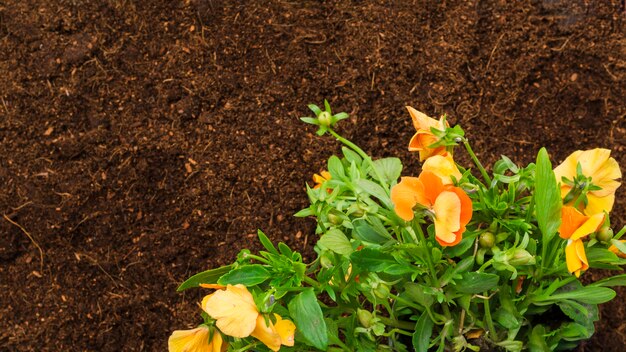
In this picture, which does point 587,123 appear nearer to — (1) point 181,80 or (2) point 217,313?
(1) point 181,80

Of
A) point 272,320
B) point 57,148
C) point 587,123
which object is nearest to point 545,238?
point 272,320

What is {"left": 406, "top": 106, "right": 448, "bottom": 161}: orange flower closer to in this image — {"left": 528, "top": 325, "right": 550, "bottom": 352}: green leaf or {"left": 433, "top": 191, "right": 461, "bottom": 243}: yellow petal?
{"left": 433, "top": 191, "right": 461, "bottom": 243}: yellow petal

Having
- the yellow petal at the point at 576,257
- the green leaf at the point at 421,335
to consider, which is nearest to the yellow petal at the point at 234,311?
the green leaf at the point at 421,335

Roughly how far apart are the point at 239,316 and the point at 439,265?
12.3 inches

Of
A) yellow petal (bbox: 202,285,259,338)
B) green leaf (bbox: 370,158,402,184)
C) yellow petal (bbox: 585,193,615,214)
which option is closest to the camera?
yellow petal (bbox: 202,285,259,338)

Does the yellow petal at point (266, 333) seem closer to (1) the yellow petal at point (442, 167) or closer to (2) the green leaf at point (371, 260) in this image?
(2) the green leaf at point (371, 260)

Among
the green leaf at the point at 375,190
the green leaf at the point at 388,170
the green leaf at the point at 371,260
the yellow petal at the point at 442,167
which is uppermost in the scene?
the yellow petal at the point at 442,167

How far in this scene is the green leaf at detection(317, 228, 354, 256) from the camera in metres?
1.04

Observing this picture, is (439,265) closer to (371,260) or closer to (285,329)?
(371,260)

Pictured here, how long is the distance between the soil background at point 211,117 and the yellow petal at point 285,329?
2.13 ft

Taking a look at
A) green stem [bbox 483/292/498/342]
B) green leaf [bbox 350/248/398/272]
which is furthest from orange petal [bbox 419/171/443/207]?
green stem [bbox 483/292/498/342]

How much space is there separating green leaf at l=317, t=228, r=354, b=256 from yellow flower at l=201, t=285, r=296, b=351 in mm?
142

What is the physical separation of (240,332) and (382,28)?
39.6 inches

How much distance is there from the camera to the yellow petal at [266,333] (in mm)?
916
